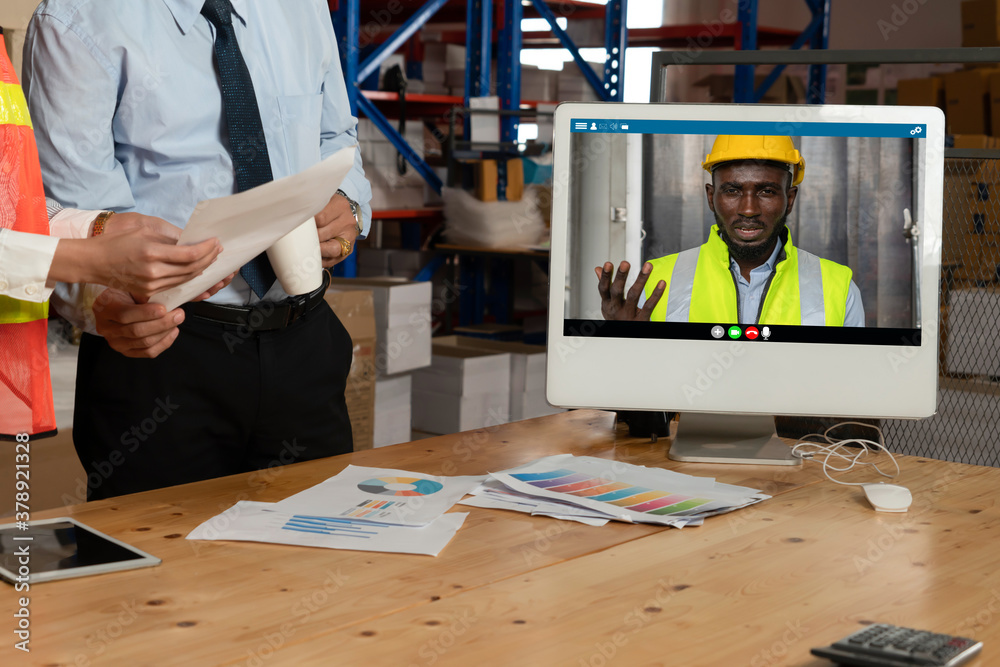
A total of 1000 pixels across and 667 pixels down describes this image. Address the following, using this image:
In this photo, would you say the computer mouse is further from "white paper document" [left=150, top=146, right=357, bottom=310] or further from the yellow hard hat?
"white paper document" [left=150, top=146, right=357, bottom=310]

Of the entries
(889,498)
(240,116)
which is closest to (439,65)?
(240,116)

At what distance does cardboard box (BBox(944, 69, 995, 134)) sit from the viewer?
4.97 m

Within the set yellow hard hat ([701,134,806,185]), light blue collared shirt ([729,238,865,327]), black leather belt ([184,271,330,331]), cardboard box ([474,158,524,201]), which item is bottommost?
black leather belt ([184,271,330,331])

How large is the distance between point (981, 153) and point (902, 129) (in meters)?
0.39

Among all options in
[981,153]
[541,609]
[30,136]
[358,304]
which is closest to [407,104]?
[358,304]

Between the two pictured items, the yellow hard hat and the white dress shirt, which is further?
the yellow hard hat

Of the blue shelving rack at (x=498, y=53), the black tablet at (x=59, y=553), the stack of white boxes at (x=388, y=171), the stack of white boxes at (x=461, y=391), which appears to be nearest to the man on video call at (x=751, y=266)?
the black tablet at (x=59, y=553)

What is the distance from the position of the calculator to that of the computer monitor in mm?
629

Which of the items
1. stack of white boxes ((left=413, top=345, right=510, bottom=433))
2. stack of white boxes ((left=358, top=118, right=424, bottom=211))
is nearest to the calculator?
stack of white boxes ((left=413, top=345, right=510, bottom=433))

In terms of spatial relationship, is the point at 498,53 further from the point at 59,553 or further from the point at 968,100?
the point at 59,553

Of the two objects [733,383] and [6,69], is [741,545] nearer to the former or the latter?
[733,383]

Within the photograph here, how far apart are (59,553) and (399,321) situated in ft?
8.19

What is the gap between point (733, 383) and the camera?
1.40 meters

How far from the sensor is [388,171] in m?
4.36
